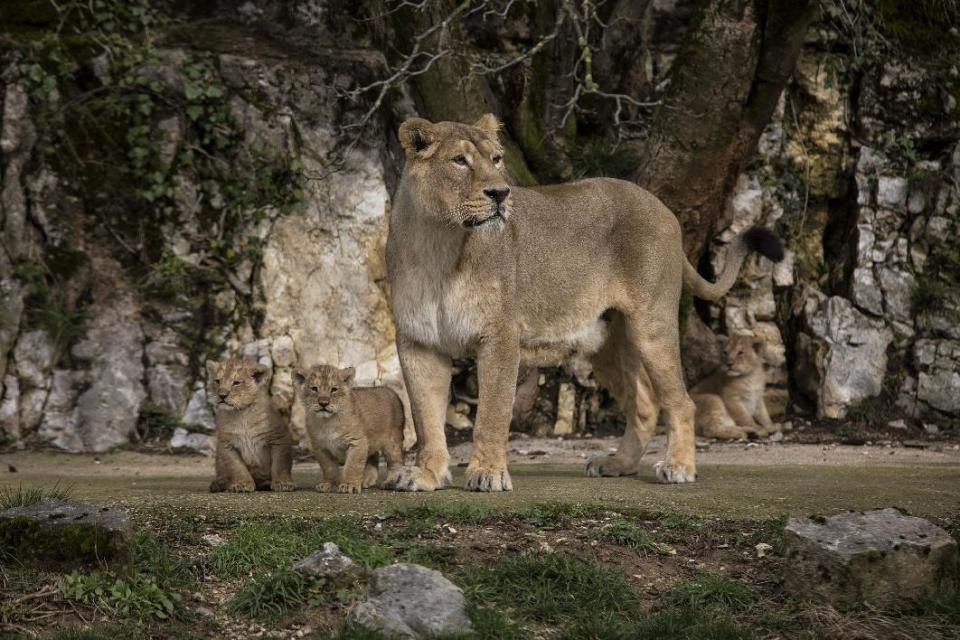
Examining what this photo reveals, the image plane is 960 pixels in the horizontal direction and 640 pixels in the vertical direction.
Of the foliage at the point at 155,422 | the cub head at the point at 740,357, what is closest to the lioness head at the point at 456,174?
the foliage at the point at 155,422

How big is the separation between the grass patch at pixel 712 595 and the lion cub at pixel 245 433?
3.17 meters

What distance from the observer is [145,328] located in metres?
13.3

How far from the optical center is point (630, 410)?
32.6 ft

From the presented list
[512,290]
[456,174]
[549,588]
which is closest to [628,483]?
[512,290]

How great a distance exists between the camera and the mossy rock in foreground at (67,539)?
19.6 feet

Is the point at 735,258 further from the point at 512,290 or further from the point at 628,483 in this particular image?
the point at 512,290

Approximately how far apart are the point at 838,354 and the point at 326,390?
8.12m

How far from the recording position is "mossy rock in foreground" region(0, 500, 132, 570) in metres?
5.98

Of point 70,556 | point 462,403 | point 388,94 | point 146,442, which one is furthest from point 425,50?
point 70,556

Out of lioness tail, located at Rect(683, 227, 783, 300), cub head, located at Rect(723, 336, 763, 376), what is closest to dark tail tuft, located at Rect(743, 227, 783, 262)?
lioness tail, located at Rect(683, 227, 783, 300)

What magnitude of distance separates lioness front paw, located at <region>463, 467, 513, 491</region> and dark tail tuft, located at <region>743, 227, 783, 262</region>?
3.49m

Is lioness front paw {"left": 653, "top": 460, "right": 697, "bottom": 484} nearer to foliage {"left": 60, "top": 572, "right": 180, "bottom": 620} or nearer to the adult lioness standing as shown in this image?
the adult lioness standing

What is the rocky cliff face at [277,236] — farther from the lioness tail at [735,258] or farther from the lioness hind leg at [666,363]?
the lioness hind leg at [666,363]

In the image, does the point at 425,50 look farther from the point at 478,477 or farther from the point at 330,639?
the point at 330,639
